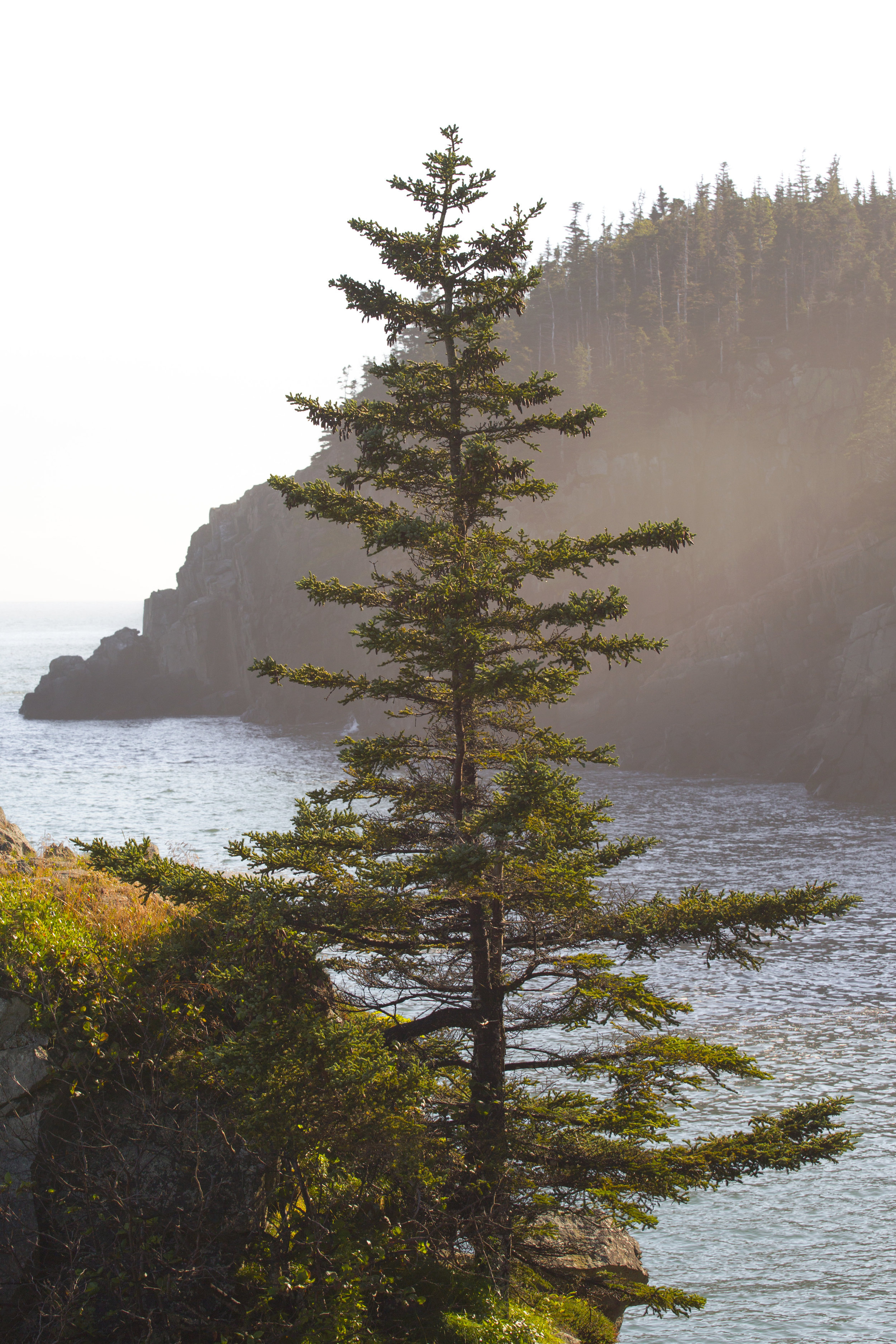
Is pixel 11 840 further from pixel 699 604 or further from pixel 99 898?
pixel 699 604

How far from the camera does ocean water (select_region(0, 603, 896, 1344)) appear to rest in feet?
52.7

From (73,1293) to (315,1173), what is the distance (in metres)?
2.69

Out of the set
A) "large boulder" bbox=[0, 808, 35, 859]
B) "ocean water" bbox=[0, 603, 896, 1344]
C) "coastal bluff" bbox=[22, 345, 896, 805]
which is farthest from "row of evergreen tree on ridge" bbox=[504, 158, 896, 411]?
"large boulder" bbox=[0, 808, 35, 859]

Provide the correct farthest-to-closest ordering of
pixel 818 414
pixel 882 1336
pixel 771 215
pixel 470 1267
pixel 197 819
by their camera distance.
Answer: pixel 771 215 < pixel 818 414 < pixel 197 819 < pixel 882 1336 < pixel 470 1267

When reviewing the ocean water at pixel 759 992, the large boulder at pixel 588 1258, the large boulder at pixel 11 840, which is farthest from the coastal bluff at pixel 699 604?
the large boulder at pixel 11 840

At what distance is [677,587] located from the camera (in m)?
74.5

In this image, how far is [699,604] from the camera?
2876 inches

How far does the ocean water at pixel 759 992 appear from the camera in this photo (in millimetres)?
16062

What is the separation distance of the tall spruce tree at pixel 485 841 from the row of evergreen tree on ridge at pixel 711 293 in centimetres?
7119

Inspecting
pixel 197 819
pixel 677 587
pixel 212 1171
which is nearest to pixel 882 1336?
pixel 212 1171

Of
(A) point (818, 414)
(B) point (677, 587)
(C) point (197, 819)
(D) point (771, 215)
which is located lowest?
(C) point (197, 819)

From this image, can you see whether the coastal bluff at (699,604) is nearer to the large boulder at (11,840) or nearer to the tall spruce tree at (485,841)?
the large boulder at (11,840)

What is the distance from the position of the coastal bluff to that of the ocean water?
5161 mm

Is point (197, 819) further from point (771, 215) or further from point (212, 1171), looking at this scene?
point (771, 215)
